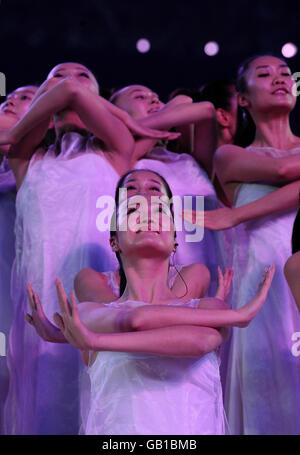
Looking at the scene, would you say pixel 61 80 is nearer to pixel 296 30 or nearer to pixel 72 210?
pixel 72 210

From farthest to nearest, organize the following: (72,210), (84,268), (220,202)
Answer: (220,202)
(72,210)
(84,268)

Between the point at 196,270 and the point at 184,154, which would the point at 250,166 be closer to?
the point at 184,154

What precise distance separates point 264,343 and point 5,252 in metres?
1.00

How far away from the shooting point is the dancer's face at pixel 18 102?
2842mm

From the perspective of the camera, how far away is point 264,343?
7.68ft

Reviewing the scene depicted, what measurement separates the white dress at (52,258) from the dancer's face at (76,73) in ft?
0.64

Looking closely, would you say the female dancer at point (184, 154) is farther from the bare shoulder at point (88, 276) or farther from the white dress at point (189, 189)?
the bare shoulder at point (88, 276)

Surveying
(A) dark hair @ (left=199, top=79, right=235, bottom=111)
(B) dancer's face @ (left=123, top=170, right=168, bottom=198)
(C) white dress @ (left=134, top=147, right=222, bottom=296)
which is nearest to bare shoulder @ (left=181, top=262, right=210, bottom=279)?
(B) dancer's face @ (left=123, top=170, right=168, bottom=198)

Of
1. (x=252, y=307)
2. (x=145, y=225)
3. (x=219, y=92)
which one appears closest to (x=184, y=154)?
(x=219, y=92)

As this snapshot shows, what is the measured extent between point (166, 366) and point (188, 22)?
1.52m

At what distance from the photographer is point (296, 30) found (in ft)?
9.52

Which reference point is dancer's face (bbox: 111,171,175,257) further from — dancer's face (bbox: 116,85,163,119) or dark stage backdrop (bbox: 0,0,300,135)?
dark stage backdrop (bbox: 0,0,300,135)

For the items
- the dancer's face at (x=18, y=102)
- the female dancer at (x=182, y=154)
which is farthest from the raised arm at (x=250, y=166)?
the dancer's face at (x=18, y=102)

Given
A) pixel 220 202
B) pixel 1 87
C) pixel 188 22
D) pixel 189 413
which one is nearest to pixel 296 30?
pixel 188 22
